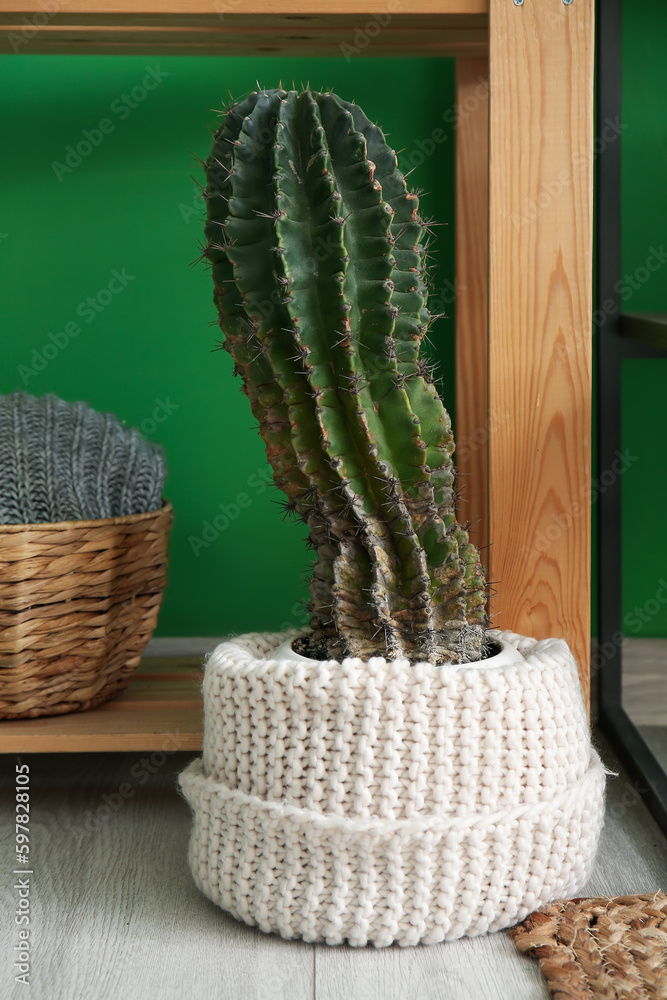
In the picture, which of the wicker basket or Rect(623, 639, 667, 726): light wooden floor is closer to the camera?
the wicker basket

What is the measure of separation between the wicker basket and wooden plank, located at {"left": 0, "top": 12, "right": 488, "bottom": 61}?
507 millimetres

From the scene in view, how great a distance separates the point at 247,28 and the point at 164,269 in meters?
0.40

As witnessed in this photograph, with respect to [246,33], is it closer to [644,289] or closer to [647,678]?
[644,289]

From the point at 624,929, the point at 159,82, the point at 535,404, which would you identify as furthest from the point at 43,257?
the point at 624,929

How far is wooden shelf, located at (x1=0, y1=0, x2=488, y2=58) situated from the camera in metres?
0.90

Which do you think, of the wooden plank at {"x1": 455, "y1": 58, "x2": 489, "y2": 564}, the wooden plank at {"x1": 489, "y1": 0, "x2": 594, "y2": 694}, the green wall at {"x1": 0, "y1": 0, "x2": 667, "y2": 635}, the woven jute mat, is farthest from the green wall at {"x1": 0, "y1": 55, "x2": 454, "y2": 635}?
the woven jute mat

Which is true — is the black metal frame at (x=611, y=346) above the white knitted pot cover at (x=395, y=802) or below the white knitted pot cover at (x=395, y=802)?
above

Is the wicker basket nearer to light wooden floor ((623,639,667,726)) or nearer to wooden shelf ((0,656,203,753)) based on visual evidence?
wooden shelf ((0,656,203,753))

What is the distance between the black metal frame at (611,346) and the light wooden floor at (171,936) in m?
0.23

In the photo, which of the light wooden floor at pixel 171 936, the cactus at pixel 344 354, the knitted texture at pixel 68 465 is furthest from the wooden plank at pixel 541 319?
the knitted texture at pixel 68 465

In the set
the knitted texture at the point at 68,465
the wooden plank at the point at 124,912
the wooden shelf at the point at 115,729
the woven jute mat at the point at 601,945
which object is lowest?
the wooden plank at the point at 124,912

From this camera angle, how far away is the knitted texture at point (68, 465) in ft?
3.09

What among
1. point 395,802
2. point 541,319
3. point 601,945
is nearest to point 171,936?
point 395,802

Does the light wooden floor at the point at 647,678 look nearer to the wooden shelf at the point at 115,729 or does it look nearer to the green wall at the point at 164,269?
the green wall at the point at 164,269
